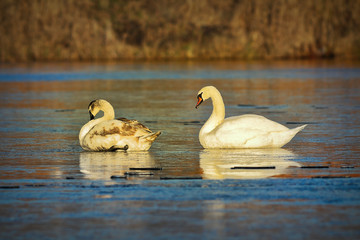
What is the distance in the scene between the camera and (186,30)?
63312 mm

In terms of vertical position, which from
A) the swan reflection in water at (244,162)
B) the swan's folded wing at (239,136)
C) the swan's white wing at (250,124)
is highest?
the swan's white wing at (250,124)

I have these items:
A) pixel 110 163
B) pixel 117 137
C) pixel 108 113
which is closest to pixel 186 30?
pixel 108 113

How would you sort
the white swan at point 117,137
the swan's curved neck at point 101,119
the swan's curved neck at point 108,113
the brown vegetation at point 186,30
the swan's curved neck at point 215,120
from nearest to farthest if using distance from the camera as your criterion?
1. the white swan at point 117,137
2. the swan's curved neck at point 101,119
3. the swan's curved neck at point 215,120
4. the swan's curved neck at point 108,113
5. the brown vegetation at point 186,30

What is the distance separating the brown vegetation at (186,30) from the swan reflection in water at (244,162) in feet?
152

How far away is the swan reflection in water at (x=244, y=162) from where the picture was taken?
30.6 feet

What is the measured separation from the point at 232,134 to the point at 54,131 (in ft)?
14.0

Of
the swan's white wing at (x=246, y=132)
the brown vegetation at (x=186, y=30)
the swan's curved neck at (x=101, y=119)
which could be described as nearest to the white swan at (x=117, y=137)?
the swan's curved neck at (x=101, y=119)

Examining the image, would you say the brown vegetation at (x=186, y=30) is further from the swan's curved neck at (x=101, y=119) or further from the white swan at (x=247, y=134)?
the white swan at (x=247, y=134)

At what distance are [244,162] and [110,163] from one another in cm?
167

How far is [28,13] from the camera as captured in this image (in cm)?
6219

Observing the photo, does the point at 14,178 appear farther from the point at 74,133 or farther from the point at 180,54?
the point at 180,54

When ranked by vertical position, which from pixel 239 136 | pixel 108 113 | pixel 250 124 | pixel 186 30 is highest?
pixel 186 30

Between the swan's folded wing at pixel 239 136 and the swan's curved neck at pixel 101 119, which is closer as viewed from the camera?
the swan's folded wing at pixel 239 136

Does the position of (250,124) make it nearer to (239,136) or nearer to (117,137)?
(239,136)
